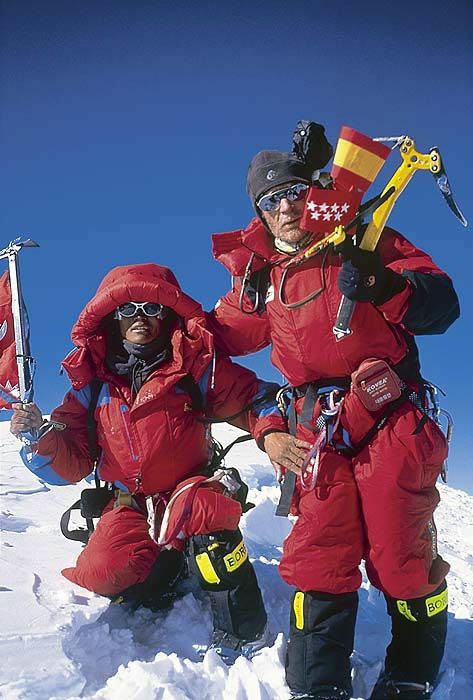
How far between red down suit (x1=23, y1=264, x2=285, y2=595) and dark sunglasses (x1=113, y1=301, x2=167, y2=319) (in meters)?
0.05

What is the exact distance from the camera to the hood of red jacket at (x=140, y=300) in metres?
3.72

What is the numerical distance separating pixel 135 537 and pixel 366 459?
64.8 inches

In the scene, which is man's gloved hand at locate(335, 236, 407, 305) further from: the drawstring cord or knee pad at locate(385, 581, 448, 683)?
knee pad at locate(385, 581, 448, 683)

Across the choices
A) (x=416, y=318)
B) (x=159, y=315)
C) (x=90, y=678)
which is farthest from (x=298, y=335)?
(x=90, y=678)

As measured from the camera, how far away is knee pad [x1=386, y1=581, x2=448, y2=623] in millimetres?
2848

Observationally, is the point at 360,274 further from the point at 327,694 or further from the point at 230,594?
the point at 230,594

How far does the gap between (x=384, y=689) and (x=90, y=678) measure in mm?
1436

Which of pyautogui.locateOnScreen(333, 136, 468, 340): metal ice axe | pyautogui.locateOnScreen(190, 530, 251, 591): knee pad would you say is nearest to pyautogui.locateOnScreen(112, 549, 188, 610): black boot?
pyautogui.locateOnScreen(190, 530, 251, 591): knee pad

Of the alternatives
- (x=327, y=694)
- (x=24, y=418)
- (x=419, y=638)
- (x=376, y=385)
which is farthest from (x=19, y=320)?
(x=419, y=638)

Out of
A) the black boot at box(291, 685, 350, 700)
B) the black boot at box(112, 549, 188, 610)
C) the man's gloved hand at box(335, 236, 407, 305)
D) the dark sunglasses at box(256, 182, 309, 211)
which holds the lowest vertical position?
the black boot at box(112, 549, 188, 610)

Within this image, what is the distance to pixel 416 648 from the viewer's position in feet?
9.36

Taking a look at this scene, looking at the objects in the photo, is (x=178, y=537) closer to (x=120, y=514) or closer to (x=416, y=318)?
(x=120, y=514)

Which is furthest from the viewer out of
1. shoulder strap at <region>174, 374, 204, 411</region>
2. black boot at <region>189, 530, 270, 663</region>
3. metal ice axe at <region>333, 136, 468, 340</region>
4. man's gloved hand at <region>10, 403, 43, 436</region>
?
shoulder strap at <region>174, 374, 204, 411</region>

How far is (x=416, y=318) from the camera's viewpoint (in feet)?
8.64
